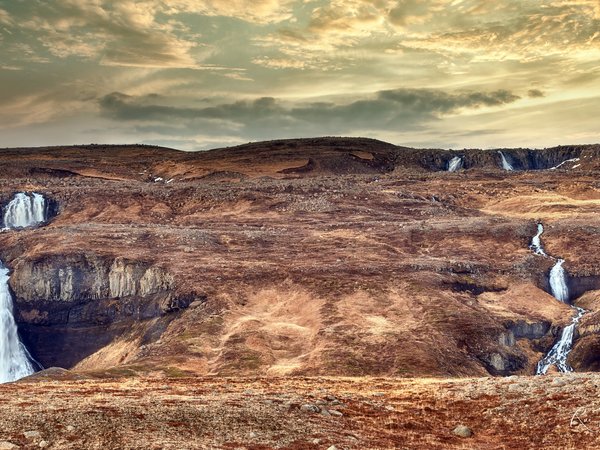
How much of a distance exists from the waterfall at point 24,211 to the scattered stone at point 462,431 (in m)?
109

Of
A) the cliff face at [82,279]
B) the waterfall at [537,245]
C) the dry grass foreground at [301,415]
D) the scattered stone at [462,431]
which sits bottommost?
A: the scattered stone at [462,431]

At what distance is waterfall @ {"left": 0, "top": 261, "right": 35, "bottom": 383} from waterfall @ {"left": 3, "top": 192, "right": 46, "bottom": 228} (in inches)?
1867

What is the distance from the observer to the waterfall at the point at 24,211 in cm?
12319

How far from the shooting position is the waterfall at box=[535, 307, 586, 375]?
64938mm

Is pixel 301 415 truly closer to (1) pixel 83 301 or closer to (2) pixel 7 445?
(2) pixel 7 445

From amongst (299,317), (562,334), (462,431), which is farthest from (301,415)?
(562,334)

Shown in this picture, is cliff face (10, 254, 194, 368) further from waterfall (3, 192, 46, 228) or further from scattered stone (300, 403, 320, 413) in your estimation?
waterfall (3, 192, 46, 228)

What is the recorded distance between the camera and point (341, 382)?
43688mm

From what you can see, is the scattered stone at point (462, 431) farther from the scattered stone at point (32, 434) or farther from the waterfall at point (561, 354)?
the waterfall at point (561, 354)

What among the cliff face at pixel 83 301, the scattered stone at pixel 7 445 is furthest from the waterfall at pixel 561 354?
the scattered stone at pixel 7 445

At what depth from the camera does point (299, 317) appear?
229 feet

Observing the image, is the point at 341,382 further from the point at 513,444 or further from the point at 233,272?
the point at 233,272

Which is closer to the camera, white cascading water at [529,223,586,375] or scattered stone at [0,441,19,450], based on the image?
scattered stone at [0,441,19,450]

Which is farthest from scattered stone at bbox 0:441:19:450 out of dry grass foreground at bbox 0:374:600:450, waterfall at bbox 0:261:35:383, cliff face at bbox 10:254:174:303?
cliff face at bbox 10:254:174:303
